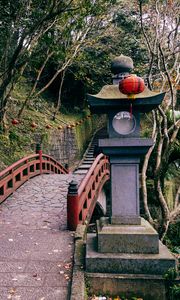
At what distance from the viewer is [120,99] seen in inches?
202

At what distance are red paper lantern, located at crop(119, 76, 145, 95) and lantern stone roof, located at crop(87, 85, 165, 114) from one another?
157 millimetres

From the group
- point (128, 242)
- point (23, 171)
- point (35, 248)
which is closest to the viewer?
point (128, 242)

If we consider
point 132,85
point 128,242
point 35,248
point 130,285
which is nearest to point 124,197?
point 128,242

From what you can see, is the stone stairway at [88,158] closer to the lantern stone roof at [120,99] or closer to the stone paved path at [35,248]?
the stone paved path at [35,248]

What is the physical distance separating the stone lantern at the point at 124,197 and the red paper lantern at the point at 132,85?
0.17 meters

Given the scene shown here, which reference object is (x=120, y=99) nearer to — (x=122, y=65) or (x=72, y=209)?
(x=122, y=65)

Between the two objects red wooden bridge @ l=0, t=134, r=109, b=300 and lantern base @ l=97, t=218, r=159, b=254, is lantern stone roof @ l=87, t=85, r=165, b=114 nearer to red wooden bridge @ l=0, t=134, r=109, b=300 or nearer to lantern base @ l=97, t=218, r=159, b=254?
lantern base @ l=97, t=218, r=159, b=254

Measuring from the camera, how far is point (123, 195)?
5277 millimetres


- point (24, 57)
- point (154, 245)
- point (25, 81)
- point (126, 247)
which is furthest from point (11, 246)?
point (25, 81)

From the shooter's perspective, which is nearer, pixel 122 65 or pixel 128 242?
pixel 128 242

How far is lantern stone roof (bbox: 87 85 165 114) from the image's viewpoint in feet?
16.7

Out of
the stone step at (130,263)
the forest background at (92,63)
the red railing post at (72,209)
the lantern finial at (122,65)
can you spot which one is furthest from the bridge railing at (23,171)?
the lantern finial at (122,65)

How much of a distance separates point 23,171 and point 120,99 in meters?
8.88

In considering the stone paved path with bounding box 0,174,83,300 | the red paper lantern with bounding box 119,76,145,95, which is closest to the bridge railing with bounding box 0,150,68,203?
the stone paved path with bounding box 0,174,83,300
